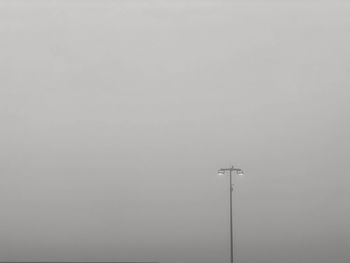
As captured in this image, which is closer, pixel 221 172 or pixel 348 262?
pixel 221 172

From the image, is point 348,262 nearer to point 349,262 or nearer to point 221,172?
point 349,262

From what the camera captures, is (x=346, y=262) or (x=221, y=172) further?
(x=346, y=262)

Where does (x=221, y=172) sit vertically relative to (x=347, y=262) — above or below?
above

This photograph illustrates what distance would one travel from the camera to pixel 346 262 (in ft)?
149

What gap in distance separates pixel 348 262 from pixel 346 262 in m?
0.32

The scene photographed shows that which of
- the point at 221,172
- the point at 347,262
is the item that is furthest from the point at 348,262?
the point at 221,172

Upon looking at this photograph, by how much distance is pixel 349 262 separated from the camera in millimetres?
45375

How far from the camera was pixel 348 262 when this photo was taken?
45281 millimetres

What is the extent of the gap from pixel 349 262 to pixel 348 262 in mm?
266

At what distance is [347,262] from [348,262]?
0.16 meters

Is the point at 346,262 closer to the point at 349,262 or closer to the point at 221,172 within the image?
the point at 349,262

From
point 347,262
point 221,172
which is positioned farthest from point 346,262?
point 221,172

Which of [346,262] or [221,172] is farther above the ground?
[221,172]

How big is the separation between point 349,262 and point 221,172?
4534 cm
